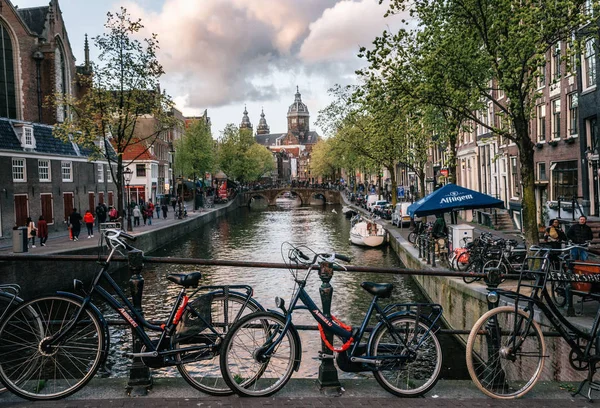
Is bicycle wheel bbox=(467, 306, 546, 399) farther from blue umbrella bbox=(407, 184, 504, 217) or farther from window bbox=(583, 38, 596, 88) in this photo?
window bbox=(583, 38, 596, 88)

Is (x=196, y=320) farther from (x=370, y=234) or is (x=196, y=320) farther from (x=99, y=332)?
(x=370, y=234)

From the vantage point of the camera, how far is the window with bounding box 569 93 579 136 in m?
27.0

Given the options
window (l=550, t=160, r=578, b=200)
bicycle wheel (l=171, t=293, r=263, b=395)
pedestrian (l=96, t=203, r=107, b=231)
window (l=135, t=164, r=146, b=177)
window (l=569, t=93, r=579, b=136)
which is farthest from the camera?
window (l=135, t=164, r=146, b=177)

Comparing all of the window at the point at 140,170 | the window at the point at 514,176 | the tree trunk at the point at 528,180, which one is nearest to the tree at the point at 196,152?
the window at the point at 140,170

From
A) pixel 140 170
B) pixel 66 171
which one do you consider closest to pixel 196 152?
pixel 140 170

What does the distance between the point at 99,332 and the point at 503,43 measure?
13.9m

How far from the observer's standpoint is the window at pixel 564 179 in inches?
1072

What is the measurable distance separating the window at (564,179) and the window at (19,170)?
96.6ft

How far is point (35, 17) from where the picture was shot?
50531 millimetres

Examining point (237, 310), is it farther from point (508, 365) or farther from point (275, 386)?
point (508, 365)

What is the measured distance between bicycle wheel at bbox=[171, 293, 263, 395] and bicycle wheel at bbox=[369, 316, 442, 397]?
118 centimetres

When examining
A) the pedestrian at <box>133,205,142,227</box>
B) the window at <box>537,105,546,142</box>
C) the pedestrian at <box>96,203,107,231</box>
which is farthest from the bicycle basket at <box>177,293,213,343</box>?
the pedestrian at <box>133,205,142,227</box>

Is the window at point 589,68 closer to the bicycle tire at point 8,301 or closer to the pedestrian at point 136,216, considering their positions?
the bicycle tire at point 8,301

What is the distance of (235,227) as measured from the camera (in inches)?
A: 2098
